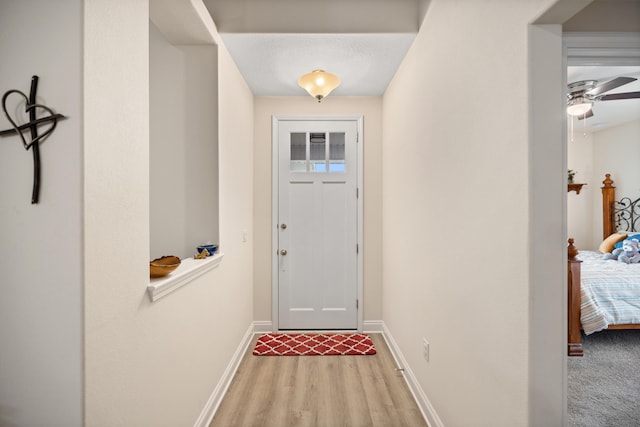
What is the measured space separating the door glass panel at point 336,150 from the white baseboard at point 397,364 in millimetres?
1761

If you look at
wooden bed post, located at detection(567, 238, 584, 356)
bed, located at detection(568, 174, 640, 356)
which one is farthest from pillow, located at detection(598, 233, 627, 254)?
wooden bed post, located at detection(567, 238, 584, 356)

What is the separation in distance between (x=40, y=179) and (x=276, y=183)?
7.47 ft

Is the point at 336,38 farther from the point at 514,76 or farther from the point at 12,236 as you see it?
the point at 12,236

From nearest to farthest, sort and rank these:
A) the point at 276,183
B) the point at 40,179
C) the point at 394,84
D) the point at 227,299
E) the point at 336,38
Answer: the point at 40,179 < the point at 336,38 < the point at 227,299 < the point at 394,84 < the point at 276,183

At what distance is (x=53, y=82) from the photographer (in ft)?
2.66

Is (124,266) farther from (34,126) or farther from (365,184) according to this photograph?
(365,184)

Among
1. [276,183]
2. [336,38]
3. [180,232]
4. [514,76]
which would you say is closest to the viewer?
[514,76]

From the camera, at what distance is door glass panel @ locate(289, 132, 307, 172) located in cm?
308

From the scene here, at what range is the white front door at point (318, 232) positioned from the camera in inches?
121

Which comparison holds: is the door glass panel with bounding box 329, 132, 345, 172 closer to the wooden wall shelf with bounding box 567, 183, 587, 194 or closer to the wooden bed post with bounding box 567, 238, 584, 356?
the wooden bed post with bounding box 567, 238, 584, 356

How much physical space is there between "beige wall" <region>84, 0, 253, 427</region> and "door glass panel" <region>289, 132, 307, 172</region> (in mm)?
1831

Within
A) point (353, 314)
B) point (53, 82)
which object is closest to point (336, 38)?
point (53, 82)

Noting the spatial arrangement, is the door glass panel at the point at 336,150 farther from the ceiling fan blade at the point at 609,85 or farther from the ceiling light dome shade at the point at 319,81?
the ceiling fan blade at the point at 609,85

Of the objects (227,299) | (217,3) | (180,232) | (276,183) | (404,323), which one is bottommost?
(404,323)
